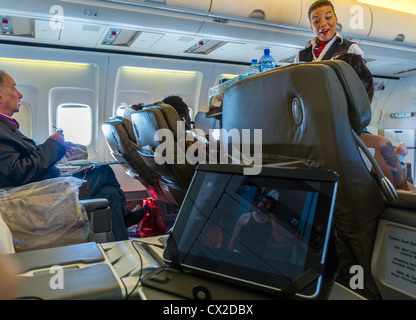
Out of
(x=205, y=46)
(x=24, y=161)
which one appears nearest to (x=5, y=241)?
(x=24, y=161)

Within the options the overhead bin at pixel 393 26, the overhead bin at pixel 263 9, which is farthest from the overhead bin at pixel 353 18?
the overhead bin at pixel 263 9

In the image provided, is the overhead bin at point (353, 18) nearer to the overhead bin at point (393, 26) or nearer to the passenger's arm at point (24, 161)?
the overhead bin at point (393, 26)

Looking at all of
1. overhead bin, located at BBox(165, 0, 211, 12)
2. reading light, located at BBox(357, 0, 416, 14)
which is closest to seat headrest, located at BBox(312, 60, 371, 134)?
overhead bin, located at BBox(165, 0, 211, 12)

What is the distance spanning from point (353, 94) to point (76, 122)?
6.07m

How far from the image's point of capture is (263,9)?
438 centimetres

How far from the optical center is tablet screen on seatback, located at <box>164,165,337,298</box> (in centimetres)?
89

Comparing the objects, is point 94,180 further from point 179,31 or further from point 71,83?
point 71,83

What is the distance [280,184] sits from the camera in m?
1.00

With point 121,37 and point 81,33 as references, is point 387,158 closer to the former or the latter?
point 81,33

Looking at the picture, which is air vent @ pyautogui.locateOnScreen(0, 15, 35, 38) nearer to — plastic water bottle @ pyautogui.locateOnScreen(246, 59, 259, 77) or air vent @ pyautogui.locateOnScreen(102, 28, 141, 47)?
air vent @ pyautogui.locateOnScreen(102, 28, 141, 47)

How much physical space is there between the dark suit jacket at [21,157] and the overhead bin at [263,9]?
2744 millimetres

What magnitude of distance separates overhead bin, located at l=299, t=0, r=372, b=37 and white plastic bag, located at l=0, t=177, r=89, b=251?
417 cm
